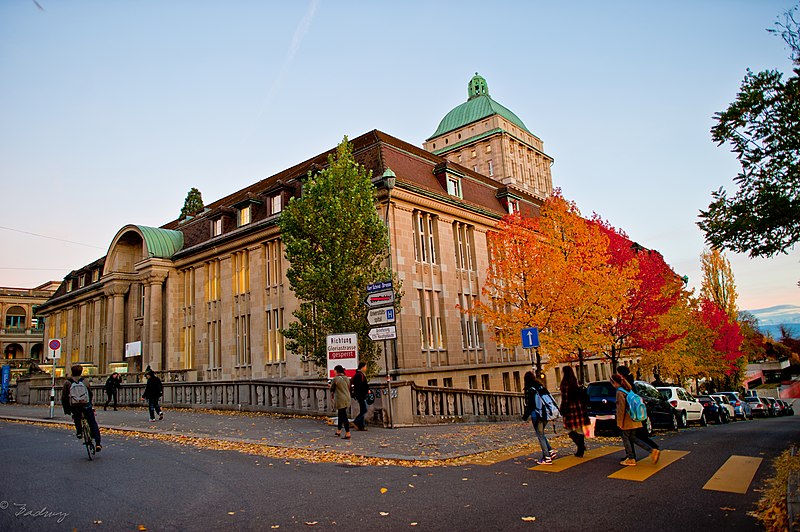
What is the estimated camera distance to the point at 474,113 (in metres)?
64.2

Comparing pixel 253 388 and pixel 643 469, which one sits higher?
pixel 253 388

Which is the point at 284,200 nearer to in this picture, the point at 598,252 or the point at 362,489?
the point at 598,252

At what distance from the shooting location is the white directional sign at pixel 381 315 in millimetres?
15094

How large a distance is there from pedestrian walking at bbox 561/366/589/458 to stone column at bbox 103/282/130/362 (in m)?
38.1

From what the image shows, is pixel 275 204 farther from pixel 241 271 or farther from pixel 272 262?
pixel 241 271

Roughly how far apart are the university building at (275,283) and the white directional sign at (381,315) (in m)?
6.62

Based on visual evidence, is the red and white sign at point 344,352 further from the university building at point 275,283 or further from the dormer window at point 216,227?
the dormer window at point 216,227

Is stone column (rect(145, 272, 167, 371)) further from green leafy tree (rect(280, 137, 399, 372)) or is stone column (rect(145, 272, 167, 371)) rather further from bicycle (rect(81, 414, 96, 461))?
bicycle (rect(81, 414, 96, 461))

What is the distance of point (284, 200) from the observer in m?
29.1

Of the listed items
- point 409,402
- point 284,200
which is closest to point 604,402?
point 409,402

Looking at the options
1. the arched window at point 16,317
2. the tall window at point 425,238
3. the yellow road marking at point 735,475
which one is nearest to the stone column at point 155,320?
the tall window at point 425,238

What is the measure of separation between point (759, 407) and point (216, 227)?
40.1 metres

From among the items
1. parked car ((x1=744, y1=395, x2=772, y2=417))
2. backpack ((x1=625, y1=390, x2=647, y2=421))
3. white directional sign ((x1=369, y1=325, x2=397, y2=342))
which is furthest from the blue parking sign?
parked car ((x1=744, y1=395, x2=772, y2=417))

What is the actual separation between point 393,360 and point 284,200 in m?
11.6
